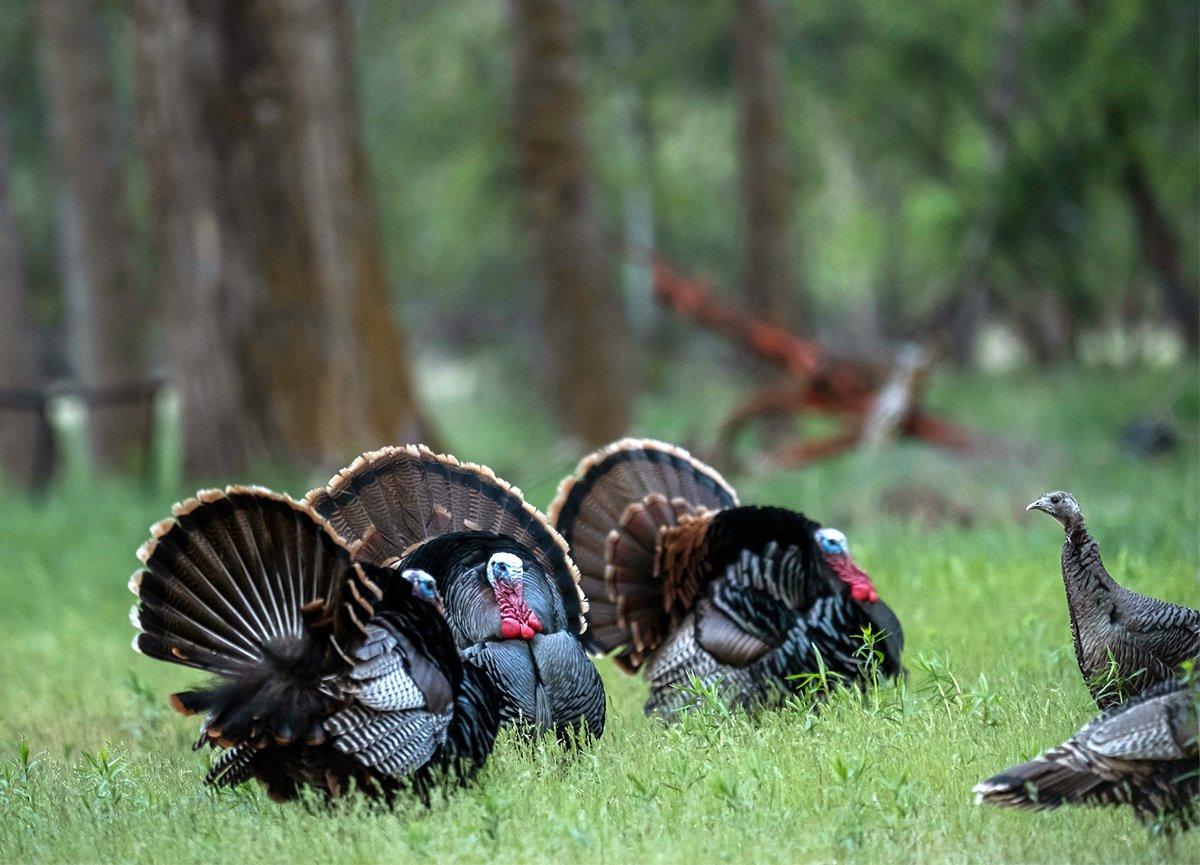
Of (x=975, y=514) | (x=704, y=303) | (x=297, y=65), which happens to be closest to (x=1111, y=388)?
(x=704, y=303)

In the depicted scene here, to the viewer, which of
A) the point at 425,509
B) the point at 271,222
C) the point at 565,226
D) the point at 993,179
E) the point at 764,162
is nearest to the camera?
the point at 425,509

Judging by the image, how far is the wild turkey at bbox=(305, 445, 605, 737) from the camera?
17.0ft

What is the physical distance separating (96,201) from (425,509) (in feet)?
42.7

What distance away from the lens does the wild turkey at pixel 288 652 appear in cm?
467

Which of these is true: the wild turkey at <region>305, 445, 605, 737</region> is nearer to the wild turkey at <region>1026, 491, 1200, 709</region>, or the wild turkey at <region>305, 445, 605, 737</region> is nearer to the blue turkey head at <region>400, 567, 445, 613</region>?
the blue turkey head at <region>400, 567, 445, 613</region>

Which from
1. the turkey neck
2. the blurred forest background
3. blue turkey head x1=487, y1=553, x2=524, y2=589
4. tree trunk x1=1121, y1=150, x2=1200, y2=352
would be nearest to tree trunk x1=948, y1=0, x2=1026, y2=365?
the blurred forest background

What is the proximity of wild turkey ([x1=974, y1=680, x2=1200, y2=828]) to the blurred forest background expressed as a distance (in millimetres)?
7435

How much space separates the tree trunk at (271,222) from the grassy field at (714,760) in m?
1.86

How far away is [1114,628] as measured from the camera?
196 inches

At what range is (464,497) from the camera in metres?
5.80

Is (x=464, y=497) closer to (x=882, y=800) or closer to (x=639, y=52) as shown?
(x=882, y=800)

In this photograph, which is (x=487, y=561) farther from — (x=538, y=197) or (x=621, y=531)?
(x=538, y=197)

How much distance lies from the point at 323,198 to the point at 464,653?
21.3 ft

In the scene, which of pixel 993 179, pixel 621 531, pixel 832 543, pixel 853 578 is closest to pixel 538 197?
pixel 993 179
